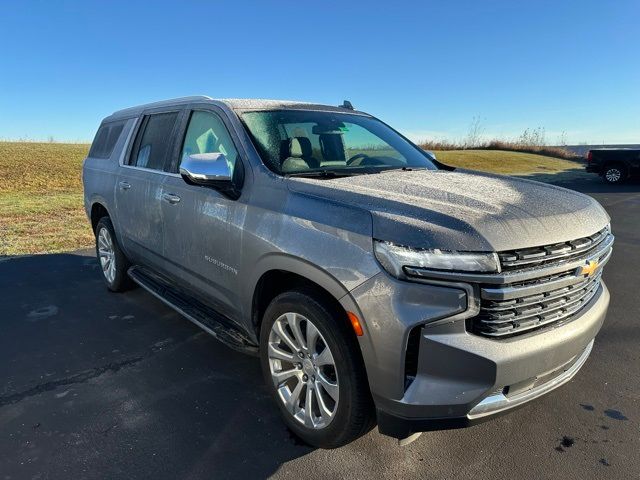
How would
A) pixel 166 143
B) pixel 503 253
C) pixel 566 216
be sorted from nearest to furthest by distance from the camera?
1. pixel 503 253
2. pixel 566 216
3. pixel 166 143

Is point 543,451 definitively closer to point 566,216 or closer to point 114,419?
point 566,216

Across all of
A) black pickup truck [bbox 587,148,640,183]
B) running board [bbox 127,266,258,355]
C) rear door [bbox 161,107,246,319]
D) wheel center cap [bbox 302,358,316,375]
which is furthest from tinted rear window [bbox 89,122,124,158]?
black pickup truck [bbox 587,148,640,183]

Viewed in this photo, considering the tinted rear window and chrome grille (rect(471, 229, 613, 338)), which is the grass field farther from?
chrome grille (rect(471, 229, 613, 338))

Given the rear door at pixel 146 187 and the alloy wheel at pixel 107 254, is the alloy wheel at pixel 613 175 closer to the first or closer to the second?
the rear door at pixel 146 187

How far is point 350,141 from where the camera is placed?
377 cm

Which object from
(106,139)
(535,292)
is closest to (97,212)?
(106,139)

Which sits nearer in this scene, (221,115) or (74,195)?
(221,115)

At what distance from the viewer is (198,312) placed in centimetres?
350

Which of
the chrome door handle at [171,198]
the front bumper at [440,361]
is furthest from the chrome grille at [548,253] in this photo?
the chrome door handle at [171,198]

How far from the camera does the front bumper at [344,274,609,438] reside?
202cm

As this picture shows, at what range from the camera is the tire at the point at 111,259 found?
16.6 feet

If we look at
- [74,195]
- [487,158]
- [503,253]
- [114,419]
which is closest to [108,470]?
[114,419]

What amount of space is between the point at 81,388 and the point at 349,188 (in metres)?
2.33

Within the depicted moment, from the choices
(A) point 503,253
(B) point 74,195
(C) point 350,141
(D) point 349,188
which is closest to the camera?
(A) point 503,253
